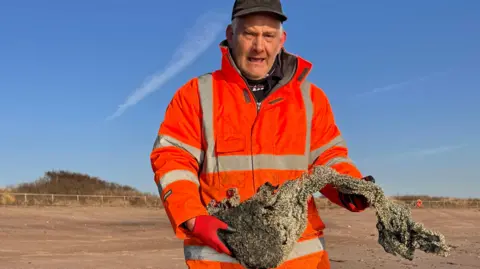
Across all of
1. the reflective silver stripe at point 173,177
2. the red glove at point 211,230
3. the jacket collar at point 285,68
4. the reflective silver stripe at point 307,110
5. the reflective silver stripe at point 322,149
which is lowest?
the red glove at point 211,230

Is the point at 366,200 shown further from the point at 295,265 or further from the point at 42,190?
the point at 42,190

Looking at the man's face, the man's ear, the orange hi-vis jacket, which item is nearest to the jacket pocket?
the orange hi-vis jacket

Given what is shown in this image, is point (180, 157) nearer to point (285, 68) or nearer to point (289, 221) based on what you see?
point (289, 221)

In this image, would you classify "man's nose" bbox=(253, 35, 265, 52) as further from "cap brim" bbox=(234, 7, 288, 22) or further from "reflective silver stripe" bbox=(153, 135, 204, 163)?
"reflective silver stripe" bbox=(153, 135, 204, 163)

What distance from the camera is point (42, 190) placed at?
31.1 metres

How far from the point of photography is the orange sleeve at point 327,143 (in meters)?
3.47

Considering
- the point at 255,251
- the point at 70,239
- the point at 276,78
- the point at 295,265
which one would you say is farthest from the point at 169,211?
the point at 70,239

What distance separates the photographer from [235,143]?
3.29 meters

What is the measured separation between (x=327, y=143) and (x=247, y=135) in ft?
2.02

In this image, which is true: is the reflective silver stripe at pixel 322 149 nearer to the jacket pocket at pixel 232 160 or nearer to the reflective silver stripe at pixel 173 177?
the jacket pocket at pixel 232 160

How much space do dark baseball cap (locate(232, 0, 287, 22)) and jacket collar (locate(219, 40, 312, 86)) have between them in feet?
0.92

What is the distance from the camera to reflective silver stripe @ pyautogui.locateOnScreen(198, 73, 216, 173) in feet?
11.0

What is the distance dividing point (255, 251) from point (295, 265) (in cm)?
39

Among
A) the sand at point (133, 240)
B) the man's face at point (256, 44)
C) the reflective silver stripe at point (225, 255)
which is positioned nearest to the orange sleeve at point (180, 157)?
the reflective silver stripe at point (225, 255)
